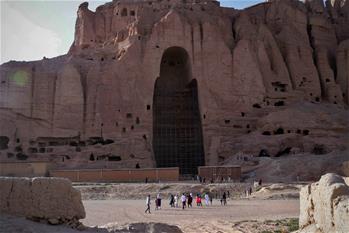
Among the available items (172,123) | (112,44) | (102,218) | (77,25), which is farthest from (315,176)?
(77,25)

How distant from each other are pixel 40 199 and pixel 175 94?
135ft

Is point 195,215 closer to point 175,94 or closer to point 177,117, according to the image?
point 177,117

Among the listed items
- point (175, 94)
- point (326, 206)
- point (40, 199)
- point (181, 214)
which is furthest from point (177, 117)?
point (326, 206)

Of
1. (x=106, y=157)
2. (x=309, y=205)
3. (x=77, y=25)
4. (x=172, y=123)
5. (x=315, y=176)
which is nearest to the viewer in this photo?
(x=309, y=205)

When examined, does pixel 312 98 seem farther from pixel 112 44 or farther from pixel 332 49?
pixel 112 44

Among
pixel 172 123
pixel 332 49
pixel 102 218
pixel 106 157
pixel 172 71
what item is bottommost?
pixel 102 218

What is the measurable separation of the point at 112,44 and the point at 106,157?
48.9 feet

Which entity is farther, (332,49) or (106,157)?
(332,49)

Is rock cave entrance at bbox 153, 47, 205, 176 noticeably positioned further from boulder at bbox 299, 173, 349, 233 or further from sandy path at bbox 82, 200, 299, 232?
boulder at bbox 299, 173, 349, 233

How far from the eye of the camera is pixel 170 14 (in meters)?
50.0

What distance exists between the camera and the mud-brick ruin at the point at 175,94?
147 ft

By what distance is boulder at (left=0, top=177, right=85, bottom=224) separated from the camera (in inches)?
418

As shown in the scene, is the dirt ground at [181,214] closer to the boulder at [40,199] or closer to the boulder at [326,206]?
the boulder at [40,199]

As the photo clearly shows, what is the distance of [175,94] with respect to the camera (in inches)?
2036
